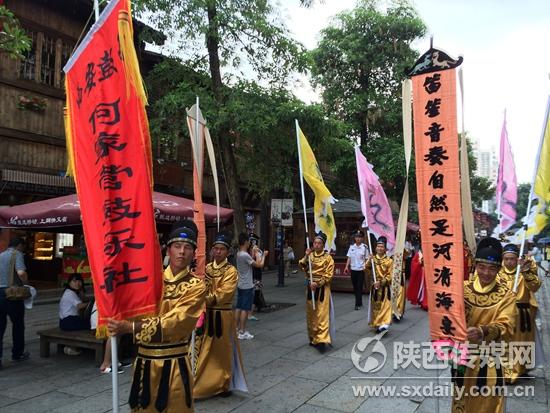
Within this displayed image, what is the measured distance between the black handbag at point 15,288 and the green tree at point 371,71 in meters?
16.5

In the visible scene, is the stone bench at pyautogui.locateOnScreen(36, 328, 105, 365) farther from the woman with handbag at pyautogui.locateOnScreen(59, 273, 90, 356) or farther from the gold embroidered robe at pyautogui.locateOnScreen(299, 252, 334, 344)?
the gold embroidered robe at pyautogui.locateOnScreen(299, 252, 334, 344)

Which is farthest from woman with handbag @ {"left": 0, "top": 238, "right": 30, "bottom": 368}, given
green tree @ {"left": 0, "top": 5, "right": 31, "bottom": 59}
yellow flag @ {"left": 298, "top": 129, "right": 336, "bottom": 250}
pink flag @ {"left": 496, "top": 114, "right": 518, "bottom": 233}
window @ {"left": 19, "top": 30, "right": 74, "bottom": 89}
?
window @ {"left": 19, "top": 30, "right": 74, "bottom": 89}

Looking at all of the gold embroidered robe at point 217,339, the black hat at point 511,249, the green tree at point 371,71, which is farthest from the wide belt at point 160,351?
the green tree at point 371,71

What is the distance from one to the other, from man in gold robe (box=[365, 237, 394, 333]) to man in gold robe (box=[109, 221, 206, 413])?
6.17 meters

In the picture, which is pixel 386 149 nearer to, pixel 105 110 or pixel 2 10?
pixel 2 10

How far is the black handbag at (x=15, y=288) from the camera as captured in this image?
20.9 ft

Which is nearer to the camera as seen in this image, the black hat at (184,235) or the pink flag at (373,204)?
the black hat at (184,235)

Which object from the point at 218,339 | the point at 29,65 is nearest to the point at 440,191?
the point at 218,339

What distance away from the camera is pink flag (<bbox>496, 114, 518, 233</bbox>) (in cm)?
505

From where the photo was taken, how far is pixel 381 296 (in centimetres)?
890

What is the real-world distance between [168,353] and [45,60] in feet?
41.9

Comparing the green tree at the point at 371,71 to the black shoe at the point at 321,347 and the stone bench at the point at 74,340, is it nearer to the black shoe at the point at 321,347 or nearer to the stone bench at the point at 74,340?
the black shoe at the point at 321,347

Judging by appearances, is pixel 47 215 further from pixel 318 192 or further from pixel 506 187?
pixel 506 187

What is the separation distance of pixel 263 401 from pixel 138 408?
7.56 ft
